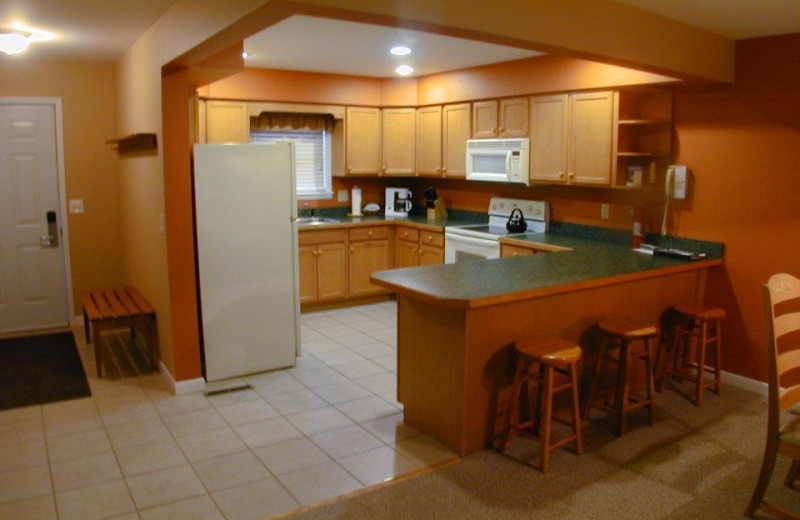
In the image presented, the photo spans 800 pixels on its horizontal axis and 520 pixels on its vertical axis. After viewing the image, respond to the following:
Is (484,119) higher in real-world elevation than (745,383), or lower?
higher

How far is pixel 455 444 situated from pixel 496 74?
356 cm

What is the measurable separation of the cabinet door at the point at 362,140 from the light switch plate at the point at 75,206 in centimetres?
252

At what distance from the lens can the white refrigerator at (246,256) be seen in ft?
13.8

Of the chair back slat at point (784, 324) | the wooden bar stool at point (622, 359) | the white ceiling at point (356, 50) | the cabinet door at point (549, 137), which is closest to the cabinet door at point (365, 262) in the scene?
the white ceiling at point (356, 50)

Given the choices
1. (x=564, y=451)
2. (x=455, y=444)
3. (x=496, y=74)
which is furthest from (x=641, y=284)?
(x=496, y=74)

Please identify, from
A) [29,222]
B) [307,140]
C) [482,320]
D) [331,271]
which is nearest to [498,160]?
[331,271]

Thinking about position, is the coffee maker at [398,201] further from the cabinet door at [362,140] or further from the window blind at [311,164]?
the window blind at [311,164]

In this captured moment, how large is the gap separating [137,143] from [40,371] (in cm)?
179

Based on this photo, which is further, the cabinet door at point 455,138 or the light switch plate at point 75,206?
the cabinet door at point 455,138

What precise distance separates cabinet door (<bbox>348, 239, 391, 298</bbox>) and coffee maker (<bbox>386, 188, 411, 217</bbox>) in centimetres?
51

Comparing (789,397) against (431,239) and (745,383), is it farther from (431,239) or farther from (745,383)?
(431,239)

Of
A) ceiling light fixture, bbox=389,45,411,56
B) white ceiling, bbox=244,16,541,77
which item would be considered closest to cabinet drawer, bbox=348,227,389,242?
white ceiling, bbox=244,16,541,77

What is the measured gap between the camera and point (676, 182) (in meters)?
4.43

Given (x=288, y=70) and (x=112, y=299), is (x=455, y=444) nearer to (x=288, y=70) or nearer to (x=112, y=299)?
(x=112, y=299)
